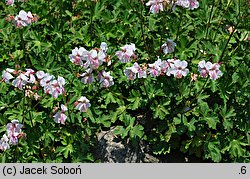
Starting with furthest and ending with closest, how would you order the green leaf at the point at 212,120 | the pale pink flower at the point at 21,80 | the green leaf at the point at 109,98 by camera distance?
the green leaf at the point at 109,98
the green leaf at the point at 212,120
the pale pink flower at the point at 21,80

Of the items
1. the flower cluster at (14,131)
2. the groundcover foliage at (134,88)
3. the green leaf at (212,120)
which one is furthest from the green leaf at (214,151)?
the flower cluster at (14,131)

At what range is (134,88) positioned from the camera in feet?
13.6

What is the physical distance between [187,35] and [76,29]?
926 mm

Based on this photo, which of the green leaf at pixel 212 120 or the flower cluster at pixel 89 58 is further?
the green leaf at pixel 212 120

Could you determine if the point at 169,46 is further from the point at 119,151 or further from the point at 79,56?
the point at 119,151

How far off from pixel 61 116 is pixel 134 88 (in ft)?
2.36

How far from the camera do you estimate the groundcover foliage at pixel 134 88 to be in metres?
3.90

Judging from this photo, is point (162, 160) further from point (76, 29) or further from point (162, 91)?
point (76, 29)

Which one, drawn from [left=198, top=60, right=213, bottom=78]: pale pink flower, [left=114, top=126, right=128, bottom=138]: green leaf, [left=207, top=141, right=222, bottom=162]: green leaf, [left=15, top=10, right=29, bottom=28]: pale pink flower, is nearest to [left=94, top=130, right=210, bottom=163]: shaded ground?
[left=114, top=126, right=128, bottom=138]: green leaf

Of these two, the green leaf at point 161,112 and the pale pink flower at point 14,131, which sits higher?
the green leaf at point 161,112

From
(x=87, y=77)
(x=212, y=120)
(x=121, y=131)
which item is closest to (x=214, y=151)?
(x=212, y=120)

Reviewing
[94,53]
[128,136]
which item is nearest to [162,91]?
[128,136]

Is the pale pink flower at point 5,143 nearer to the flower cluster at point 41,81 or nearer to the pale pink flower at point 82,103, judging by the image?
the flower cluster at point 41,81

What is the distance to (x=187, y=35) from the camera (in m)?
4.32
